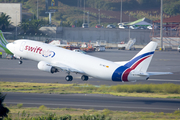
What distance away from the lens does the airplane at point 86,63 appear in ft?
136

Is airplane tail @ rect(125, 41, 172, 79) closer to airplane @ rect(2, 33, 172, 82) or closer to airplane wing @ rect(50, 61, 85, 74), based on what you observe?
airplane @ rect(2, 33, 172, 82)

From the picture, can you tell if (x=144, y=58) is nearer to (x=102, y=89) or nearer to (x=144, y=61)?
(x=144, y=61)

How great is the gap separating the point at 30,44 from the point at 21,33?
9368 cm

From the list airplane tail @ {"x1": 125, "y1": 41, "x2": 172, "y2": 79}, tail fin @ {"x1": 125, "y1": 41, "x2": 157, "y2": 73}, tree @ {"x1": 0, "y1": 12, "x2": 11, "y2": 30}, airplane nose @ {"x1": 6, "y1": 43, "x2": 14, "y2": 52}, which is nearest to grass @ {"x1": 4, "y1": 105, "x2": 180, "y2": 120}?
airplane tail @ {"x1": 125, "y1": 41, "x2": 172, "y2": 79}

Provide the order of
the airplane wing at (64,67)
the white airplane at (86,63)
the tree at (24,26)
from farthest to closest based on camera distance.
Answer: the tree at (24,26) < the airplane wing at (64,67) < the white airplane at (86,63)

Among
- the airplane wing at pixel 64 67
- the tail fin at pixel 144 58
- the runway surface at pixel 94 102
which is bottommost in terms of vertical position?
the runway surface at pixel 94 102

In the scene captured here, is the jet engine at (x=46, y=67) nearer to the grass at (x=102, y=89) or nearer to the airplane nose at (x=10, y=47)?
the grass at (x=102, y=89)

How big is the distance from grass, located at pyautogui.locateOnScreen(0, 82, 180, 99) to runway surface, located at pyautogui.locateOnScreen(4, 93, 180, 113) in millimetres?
3110

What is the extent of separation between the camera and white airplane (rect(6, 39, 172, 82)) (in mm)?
41500

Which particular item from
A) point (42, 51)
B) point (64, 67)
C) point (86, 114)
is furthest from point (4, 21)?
point (86, 114)

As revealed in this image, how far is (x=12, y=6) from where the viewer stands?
14650 centimetres

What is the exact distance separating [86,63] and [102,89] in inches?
240

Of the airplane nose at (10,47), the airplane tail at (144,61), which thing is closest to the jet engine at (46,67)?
the airplane nose at (10,47)

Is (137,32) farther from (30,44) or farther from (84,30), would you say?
(30,44)
